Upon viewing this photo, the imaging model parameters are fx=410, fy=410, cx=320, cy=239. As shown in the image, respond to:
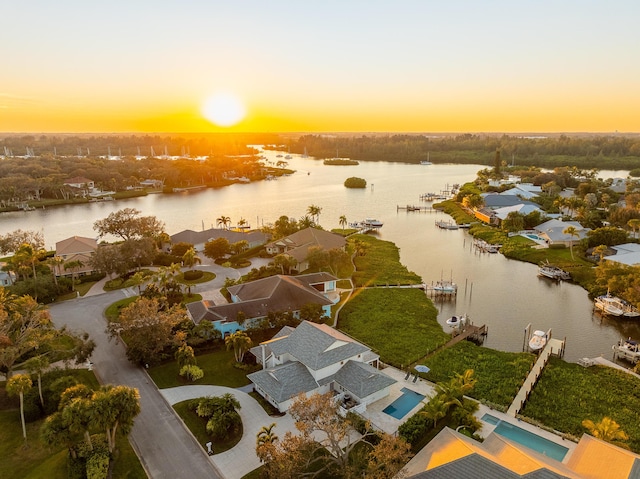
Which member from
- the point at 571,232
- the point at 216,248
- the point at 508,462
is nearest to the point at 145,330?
the point at 508,462

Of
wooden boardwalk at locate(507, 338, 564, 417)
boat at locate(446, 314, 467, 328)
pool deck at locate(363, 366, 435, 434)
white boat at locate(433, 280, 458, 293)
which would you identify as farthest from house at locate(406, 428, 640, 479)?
white boat at locate(433, 280, 458, 293)

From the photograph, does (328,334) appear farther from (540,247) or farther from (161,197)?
(161,197)

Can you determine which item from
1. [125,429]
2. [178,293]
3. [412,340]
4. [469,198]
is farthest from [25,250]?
[469,198]

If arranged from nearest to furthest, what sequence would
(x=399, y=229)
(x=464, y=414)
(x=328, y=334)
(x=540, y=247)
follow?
(x=464, y=414) → (x=328, y=334) → (x=540, y=247) → (x=399, y=229)

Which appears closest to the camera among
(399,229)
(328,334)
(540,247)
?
(328,334)

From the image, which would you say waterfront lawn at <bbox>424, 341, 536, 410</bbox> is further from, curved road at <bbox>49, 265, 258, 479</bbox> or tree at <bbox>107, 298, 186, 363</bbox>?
tree at <bbox>107, 298, 186, 363</bbox>

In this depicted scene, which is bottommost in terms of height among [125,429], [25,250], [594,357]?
[594,357]

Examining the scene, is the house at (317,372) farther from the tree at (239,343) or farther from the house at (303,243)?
the house at (303,243)
